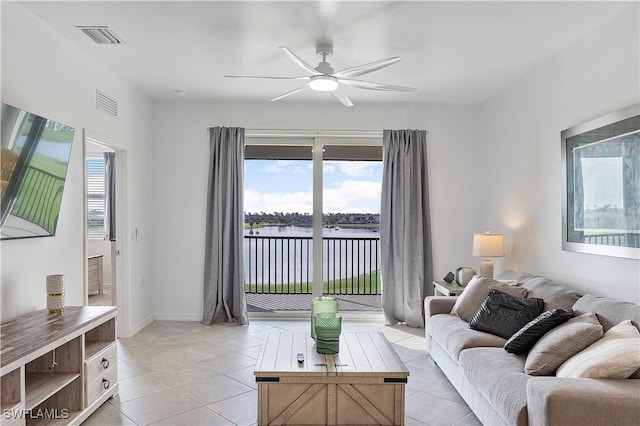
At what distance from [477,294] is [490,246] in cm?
94

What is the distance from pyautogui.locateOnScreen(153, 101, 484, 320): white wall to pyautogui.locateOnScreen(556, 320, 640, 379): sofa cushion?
10.8 ft

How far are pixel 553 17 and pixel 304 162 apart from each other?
132 inches

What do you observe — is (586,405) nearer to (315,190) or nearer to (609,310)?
(609,310)

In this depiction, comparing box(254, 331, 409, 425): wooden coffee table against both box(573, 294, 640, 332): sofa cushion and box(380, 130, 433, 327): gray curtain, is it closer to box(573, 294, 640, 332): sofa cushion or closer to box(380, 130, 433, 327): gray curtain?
box(573, 294, 640, 332): sofa cushion

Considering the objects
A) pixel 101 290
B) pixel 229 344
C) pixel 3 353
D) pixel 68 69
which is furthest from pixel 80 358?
pixel 101 290

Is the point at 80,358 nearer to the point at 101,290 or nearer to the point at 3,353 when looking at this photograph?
the point at 3,353

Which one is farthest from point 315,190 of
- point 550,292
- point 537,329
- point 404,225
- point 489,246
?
point 537,329

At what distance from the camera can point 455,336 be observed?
336cm

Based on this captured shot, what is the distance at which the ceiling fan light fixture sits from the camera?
349 cm

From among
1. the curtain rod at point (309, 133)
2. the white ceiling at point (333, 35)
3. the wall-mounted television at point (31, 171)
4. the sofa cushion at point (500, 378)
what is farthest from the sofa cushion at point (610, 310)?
the wall-mounted television at point (31, 171)

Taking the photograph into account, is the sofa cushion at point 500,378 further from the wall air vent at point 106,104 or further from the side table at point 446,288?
the wall air vent at point 106,104

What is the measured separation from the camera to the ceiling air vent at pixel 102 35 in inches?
133

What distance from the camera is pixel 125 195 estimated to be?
15.8 ft

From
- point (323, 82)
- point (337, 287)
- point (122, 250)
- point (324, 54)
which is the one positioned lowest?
point (337, 287)
